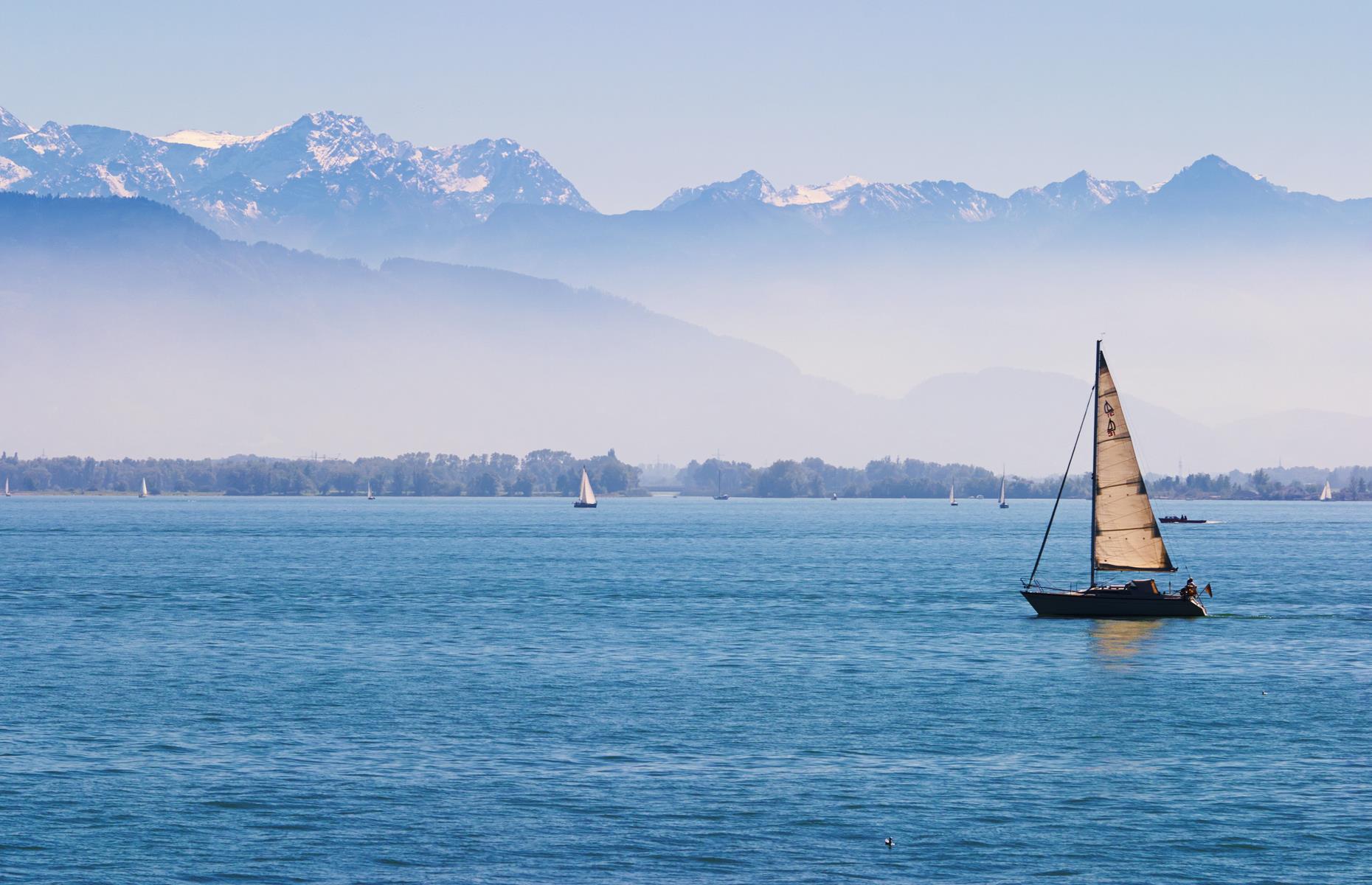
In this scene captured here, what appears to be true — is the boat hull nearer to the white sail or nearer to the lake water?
the lake water

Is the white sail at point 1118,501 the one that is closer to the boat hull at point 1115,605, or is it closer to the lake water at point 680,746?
the boat hull at point 1115,605

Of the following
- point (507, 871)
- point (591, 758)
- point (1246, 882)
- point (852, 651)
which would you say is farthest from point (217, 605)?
point (1246, 882)

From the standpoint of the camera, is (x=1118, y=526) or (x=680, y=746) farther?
(x=1118, y=526)

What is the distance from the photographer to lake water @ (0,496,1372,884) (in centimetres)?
4225

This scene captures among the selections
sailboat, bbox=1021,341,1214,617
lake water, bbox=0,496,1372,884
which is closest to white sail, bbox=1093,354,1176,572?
sailboat, bbox=1021,341,1214,617

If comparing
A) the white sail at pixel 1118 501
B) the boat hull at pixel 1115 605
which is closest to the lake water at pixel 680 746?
the boat hull at pixel 1115 605

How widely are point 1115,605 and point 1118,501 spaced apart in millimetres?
7244

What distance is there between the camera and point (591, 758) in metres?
54.4

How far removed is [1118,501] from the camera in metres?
98.3

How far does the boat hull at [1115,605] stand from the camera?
101125 mm

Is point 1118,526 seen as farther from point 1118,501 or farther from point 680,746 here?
point 680,746

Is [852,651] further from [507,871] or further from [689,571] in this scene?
[689,571]

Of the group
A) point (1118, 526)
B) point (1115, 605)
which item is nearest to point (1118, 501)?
point (1118, 526)

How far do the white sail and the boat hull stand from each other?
2.49 m
